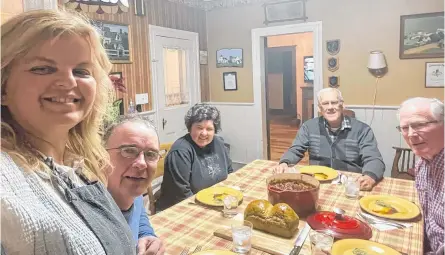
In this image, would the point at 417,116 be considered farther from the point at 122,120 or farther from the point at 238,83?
the point at 238,83

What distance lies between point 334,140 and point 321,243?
1.44 metres

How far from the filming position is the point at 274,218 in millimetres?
1239

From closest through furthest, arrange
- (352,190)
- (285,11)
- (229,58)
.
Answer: (352,190)
(285,11)
(229,58)

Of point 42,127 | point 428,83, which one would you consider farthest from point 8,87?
point 428,83

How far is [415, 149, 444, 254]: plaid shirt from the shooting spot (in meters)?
1.27

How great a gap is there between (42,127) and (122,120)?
532 mm

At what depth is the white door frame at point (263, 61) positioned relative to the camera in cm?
387

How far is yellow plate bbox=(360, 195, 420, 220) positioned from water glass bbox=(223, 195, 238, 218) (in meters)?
0.57

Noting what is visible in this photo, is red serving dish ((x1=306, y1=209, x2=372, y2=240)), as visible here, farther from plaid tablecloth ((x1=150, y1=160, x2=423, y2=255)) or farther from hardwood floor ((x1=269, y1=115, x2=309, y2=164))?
hardwood floor ((x1=269, y1=115, x2=309, y2=164))

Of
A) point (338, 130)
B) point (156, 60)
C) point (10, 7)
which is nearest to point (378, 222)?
point (338, 130)

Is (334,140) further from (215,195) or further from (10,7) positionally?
(10,7)

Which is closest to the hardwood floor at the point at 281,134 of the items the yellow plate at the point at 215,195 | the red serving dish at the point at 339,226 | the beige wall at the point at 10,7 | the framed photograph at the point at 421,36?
the framed photograph at the point at 421,36

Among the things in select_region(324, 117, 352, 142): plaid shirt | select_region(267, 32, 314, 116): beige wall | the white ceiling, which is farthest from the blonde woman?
select_region(267, 32, 314, 116): beige wall

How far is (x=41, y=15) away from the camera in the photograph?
709mm
